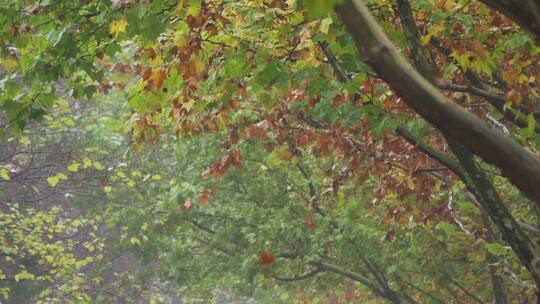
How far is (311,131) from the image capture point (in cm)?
995

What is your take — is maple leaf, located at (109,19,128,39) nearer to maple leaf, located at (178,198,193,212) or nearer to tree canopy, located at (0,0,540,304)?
tree canopy, located at (0,0,540,304)

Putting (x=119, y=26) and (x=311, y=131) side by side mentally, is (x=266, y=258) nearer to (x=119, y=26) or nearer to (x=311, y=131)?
(x=311, y=131)

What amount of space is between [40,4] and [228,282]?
10.7 metres

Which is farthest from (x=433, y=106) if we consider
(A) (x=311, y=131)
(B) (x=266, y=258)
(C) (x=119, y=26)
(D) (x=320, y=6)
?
(B) (x=266, y=258)

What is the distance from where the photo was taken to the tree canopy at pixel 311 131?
471cm

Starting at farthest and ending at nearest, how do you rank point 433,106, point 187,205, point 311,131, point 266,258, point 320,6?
1. point 266,258
2. point 187,205
3. point 311,131
4. point 433,106
5. point 320,6

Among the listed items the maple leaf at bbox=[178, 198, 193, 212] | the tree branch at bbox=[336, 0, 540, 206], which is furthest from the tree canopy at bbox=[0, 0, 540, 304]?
the maple leaf at bbox=[178, 198, 193, 212]

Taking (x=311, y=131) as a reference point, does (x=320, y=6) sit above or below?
below

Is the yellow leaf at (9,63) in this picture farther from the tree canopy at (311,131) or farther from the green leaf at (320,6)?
the green leaf at (320,6)

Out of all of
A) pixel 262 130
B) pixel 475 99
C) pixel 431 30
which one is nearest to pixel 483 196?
pixel 431 30

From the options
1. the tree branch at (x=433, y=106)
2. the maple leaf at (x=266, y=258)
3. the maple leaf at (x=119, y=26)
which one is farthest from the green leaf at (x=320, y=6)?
the maple leaf at (x=266, y=258)

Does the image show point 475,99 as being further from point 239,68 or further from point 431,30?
point 239,68

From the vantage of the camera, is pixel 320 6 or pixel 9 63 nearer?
pixel 320 6

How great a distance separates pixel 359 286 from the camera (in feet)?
48.7
